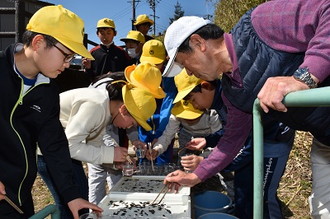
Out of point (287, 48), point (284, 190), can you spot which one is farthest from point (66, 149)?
point (284, 190)

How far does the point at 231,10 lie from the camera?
770 cm

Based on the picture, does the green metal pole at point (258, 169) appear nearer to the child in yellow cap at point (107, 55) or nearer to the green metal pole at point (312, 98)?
the green metal pole at point (312, 98)

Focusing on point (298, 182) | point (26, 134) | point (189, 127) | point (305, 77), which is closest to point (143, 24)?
point (189, 127)

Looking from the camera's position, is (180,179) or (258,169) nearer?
(258,169)

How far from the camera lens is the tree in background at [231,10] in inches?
269

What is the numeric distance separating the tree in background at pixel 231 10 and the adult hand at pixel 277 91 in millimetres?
5641

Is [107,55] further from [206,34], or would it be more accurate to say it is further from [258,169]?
[258,169]

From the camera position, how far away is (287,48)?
172 centimetres

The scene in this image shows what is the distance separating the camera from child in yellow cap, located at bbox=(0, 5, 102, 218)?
1.94 meters

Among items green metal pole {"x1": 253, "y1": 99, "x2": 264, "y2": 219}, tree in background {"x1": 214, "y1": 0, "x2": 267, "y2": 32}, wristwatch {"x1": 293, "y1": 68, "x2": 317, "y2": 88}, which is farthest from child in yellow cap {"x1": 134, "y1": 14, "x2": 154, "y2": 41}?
green metal pole {"x1": 253, "y1": 99, "x2": 264, "y2": 219}

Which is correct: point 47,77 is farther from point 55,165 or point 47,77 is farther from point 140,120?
point 140,120

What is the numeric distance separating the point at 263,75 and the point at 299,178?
326 cm

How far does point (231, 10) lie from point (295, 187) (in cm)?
460

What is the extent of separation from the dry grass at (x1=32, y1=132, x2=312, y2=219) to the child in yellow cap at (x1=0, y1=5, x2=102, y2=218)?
2303mm
